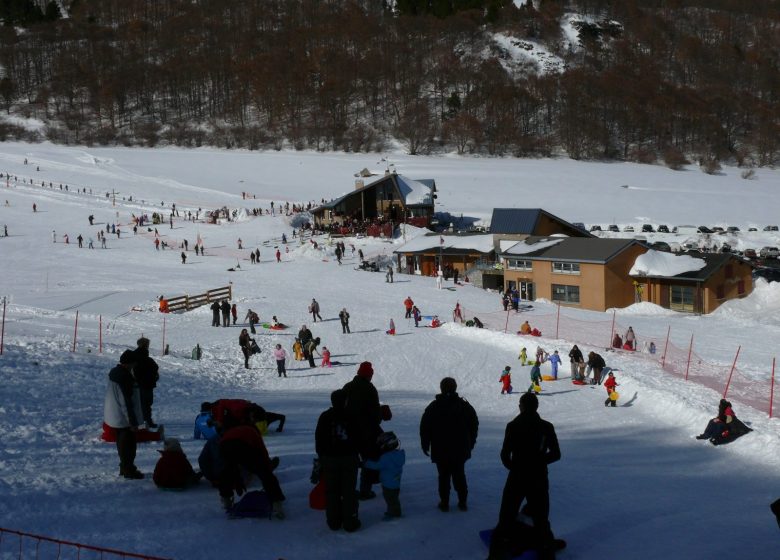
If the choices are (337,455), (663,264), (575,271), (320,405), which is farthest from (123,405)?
(663,264)

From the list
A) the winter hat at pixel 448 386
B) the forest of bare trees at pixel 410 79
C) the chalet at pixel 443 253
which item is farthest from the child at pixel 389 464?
the forest of bare trees at pixel 410 79

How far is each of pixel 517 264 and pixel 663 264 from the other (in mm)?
6650

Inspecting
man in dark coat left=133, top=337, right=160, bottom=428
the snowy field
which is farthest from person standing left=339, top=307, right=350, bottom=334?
man in dark coat left=133, top=337, right=160, bottom=428

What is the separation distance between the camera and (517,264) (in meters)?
35.8

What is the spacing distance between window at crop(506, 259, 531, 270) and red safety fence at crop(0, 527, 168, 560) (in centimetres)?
3107

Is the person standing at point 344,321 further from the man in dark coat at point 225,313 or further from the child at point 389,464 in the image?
the child at point 389,464

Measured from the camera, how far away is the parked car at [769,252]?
46.1 metres

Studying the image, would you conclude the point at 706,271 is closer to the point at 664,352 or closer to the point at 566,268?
the point at 566,268

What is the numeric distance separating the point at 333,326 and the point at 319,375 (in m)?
6.94

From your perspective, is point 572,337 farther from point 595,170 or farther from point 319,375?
point 595,170

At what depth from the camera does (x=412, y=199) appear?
177ft

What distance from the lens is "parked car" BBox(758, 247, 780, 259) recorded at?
46062 millimetres

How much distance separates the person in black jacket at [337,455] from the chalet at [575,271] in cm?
2814

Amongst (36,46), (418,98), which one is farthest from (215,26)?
(418,98)
